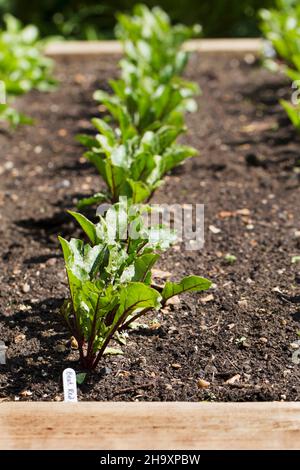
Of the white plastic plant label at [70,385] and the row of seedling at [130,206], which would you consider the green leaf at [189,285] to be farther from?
the white plastic plant label at [70,385]

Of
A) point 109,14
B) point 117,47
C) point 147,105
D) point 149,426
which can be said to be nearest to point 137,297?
point 149,426

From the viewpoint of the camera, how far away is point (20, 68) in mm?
5637

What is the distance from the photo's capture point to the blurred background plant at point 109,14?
301 inches

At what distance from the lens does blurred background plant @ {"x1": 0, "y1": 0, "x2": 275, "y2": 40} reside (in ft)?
25.1

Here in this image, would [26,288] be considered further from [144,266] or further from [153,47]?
[153,47]

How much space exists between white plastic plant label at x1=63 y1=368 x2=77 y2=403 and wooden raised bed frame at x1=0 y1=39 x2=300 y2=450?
0.36 ft

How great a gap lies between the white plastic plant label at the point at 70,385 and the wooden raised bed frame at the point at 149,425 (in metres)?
0.11

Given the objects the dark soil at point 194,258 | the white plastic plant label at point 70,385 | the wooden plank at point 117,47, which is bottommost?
the dark soil at point 194,258

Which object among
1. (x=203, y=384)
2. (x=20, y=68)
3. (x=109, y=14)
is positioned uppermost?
(x=20, y=68)

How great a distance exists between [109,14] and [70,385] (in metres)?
5.85

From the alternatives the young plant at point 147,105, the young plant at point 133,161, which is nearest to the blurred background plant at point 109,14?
the young plant at point 147,105

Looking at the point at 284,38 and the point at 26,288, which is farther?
the point at 284,38

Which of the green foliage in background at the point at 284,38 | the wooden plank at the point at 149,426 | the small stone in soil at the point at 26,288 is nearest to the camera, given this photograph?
the wooden plank at the point at 149,426
